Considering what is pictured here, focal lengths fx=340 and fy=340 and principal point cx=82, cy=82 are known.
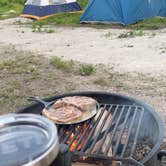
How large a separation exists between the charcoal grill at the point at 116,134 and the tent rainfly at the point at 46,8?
1007cm

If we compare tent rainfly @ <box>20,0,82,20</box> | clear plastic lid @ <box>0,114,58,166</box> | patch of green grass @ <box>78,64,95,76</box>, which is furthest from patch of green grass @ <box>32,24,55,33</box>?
clear plastic lid @ <box>0,114,58,166</box>

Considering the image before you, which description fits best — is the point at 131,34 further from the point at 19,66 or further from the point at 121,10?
the point at 19,66

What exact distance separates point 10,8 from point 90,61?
1067cm

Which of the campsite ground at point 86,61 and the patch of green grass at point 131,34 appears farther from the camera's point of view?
the patch of green grass at point 131,34

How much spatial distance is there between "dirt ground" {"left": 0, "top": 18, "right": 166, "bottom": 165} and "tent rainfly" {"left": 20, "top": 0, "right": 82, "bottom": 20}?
1937 mm

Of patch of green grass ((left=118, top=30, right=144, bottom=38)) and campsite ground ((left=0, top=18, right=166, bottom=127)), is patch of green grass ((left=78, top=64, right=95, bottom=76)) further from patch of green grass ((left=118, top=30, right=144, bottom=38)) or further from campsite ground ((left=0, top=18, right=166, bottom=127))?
patch of green grass ((left=118, top=30, right=144, bottom=38))

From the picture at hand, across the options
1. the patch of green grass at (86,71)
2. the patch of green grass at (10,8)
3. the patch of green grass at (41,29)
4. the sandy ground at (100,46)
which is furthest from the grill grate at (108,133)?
the patch of green grass at (10,8)

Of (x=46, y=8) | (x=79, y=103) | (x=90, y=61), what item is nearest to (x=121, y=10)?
(x=46, y=8)

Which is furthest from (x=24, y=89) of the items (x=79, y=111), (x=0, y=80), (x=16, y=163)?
(x=16, y=163)

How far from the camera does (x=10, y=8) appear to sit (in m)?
16.0

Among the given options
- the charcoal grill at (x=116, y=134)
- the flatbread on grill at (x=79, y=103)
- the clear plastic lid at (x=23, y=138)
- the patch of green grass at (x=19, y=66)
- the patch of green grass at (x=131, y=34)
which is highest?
the clear plastic lid at (x=23, y=138)

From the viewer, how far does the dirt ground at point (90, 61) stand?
4.64 metres

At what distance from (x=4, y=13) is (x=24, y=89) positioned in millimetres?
10820

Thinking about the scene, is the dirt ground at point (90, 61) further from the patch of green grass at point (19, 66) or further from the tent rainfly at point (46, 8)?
the tent rainfly at point (46, 8)
